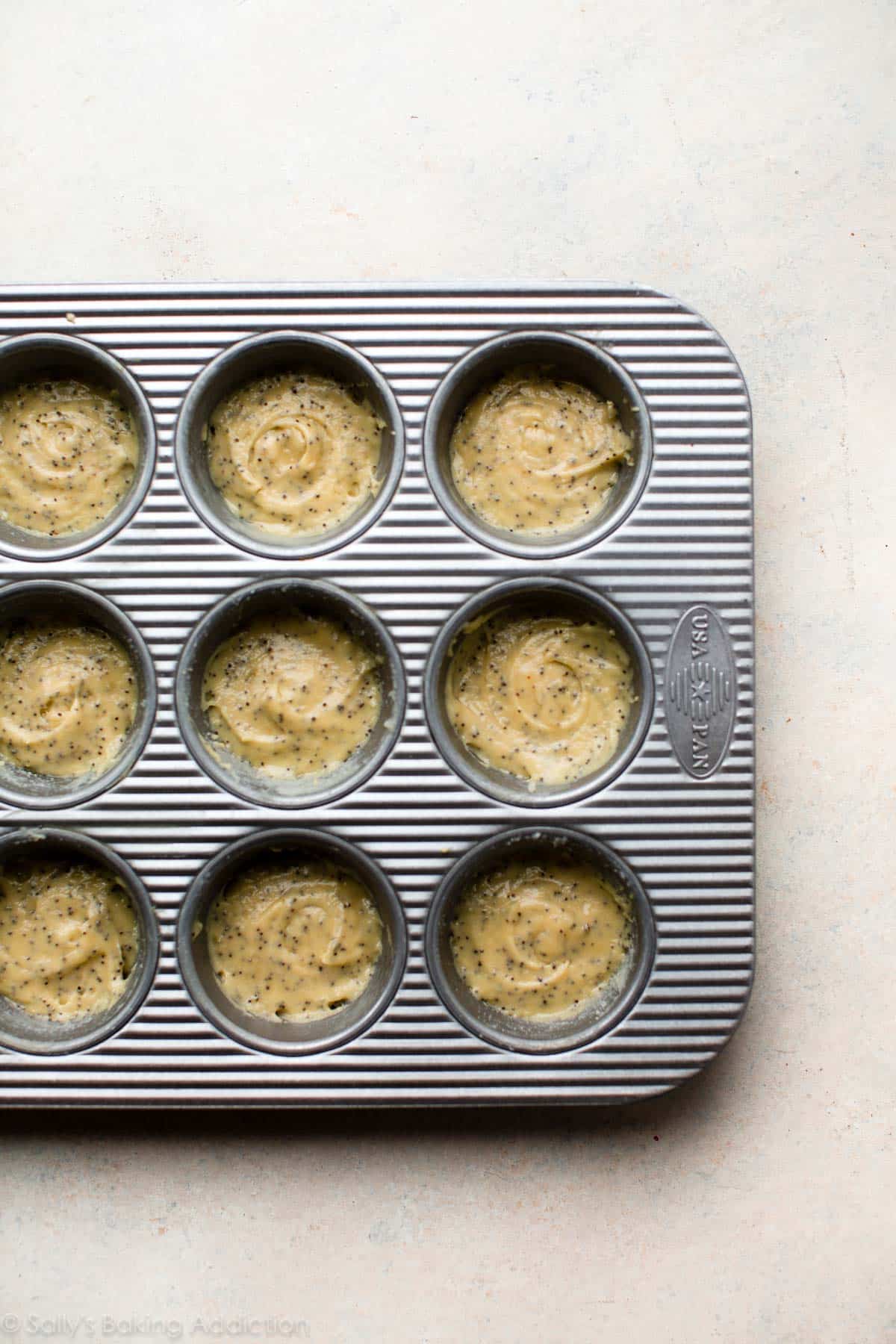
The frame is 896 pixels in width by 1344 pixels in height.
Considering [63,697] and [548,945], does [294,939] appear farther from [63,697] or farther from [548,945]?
[63,697]

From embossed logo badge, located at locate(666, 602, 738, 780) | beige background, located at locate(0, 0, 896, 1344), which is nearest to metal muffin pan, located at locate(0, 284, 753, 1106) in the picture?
embossed logo badge, located at locate(666, 602, 738, 780)

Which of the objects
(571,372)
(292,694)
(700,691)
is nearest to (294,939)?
(292,694)

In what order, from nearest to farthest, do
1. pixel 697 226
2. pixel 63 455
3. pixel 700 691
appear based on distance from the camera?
1. pixel 700 691
2. pixel 63 455
3. pixel 697 226

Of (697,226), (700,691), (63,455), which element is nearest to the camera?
(700,691)

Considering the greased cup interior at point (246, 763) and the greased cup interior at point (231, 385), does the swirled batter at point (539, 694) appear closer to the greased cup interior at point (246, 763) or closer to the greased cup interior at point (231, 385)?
the greased cup interior at point (246, 763)

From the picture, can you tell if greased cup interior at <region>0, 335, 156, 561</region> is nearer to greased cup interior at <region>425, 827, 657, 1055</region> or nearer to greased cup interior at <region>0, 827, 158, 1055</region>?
greased cup interior at <region>0, 827, 158, 1055</region>

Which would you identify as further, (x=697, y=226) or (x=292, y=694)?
(x=697, y=226)

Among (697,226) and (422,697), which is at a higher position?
(697,226)


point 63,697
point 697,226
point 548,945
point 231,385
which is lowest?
point 548,945
